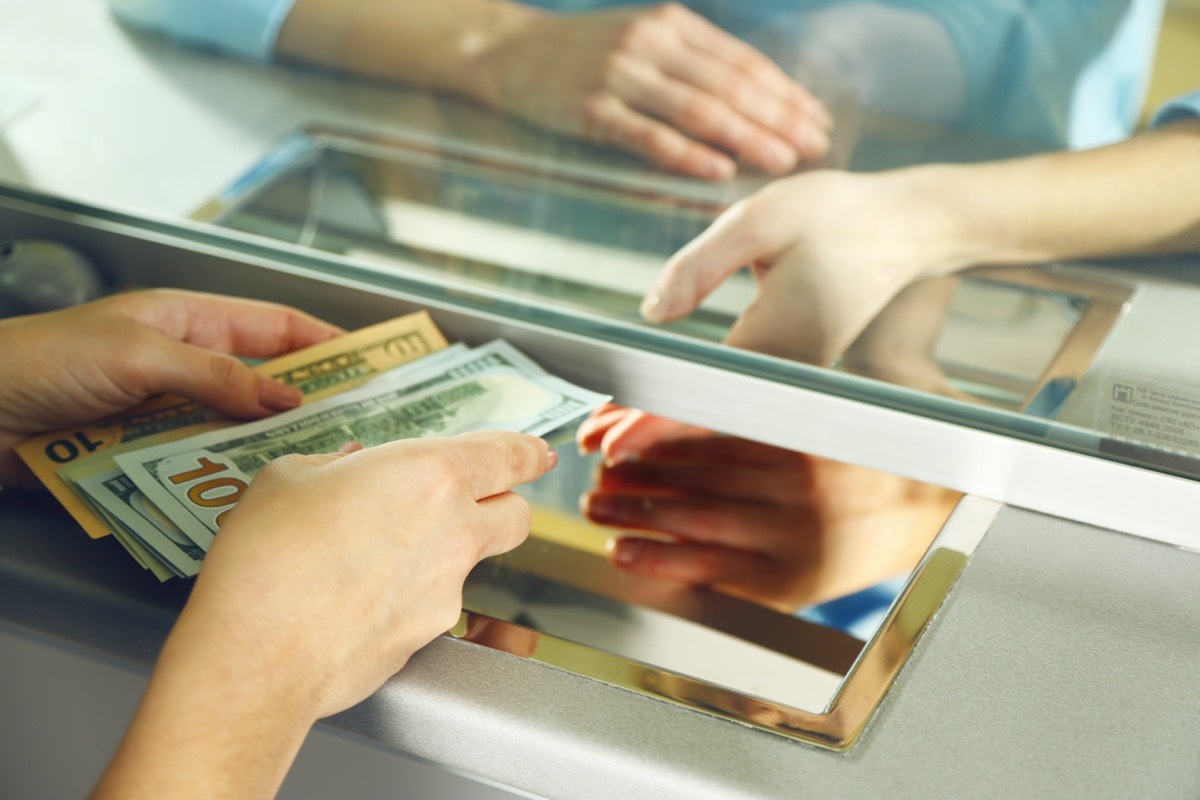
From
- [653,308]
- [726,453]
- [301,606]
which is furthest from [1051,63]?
[301,606]

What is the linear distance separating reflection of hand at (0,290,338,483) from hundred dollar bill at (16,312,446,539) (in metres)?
0.02

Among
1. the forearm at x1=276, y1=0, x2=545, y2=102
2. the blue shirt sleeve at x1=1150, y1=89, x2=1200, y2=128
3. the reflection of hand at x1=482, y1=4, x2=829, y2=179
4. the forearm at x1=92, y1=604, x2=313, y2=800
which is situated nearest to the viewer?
the forearm at x1=92, y1=604, x2=313, y2=800

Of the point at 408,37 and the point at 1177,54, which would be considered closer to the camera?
the point at 1177,54

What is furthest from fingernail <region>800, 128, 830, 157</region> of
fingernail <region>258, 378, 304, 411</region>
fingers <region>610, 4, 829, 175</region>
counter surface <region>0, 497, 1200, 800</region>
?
fingernail <region>258, 378, 304, 411</region>

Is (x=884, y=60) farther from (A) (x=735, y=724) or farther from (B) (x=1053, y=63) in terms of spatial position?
(A) (x=735, y=724)

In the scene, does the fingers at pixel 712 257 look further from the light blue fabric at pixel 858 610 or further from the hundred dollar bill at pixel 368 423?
the light blue fabric at pixel 858 610

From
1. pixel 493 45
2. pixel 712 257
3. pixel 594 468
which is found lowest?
pixel 594 468

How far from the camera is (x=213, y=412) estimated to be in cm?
80

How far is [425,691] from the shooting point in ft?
1.93

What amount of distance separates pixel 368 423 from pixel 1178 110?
0.57 m

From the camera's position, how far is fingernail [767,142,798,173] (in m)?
0.72

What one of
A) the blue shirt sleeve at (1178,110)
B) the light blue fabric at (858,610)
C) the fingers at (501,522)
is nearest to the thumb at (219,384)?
the fingers at (501,522)

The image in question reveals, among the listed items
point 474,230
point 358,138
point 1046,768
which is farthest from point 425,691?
point 358,138

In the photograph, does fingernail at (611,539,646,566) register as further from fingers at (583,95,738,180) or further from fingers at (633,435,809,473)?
fingers at (583,95,738,180)
